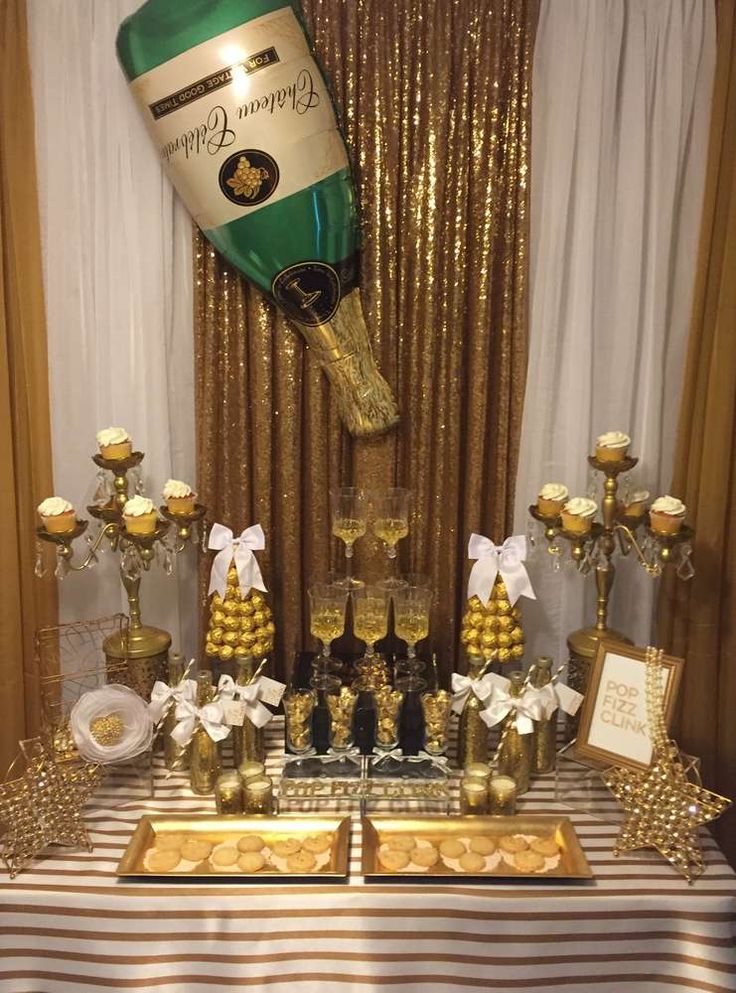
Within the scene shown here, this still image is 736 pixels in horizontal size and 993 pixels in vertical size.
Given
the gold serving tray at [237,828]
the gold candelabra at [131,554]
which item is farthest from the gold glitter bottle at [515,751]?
the gold candelabra at [131,554]

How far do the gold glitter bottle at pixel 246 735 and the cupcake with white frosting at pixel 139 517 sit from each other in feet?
1.05

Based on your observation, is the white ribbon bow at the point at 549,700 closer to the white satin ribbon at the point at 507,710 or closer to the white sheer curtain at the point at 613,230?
the white satin ribbon at the point at 507,710

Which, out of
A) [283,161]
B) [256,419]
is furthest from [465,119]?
[256,419]

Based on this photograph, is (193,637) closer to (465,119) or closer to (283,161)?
(283,161)

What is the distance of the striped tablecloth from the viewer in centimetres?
126

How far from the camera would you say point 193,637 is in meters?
2.00

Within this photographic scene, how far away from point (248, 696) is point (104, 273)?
989 millimetres

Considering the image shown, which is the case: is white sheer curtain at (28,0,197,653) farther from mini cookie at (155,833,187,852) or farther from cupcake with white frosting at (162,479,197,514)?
mini cookie at (155,833,187,852)

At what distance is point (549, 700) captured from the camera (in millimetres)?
1549

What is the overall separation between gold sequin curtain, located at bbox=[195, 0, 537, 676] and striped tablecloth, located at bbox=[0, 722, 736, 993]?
730 mm

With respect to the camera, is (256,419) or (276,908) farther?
(256,419)

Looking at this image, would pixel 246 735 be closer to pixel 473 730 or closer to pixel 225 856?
pixel 225 856

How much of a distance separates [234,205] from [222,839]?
4.03ft

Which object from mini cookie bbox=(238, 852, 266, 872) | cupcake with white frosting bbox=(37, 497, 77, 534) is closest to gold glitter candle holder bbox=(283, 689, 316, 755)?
mini cookie bbox=(238, 852, 266, 872)
